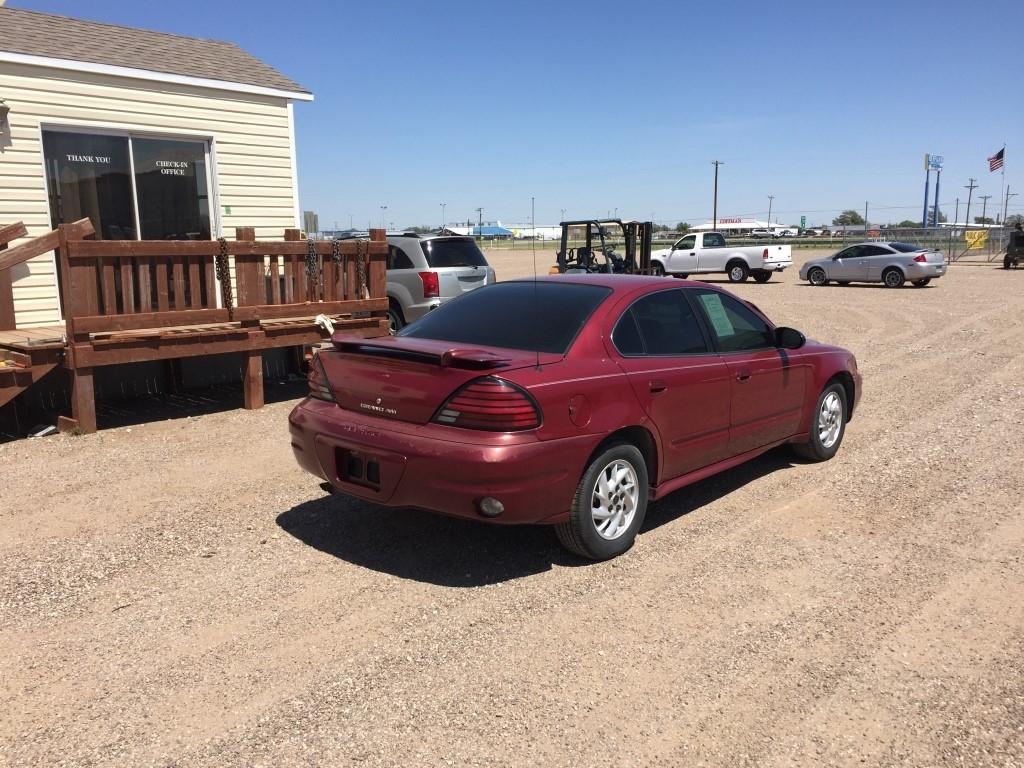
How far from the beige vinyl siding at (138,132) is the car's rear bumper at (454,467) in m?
6.56

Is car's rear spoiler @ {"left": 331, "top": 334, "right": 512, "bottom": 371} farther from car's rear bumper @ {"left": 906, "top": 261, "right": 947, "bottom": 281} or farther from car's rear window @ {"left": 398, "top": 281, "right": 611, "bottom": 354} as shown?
car's rear bumper @ {"left": 906, "top": 261, "right": 947, "bottom": 281}

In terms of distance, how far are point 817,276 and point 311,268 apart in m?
21.5

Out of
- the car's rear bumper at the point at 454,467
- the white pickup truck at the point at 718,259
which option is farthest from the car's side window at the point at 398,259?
the white pickup truck at the point at 718,259

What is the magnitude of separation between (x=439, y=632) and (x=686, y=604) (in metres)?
1.21

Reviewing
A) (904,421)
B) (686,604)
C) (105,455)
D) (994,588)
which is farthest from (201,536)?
(904,421)

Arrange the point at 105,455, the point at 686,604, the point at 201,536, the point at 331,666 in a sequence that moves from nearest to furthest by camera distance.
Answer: the point at 331,666, the point at 686,604, the point at 201,536, the point at 105,455

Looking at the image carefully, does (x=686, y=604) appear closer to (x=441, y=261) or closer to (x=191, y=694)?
(x=191, y=694)

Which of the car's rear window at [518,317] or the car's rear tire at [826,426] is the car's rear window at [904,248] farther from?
the car's rear window at [518,317]

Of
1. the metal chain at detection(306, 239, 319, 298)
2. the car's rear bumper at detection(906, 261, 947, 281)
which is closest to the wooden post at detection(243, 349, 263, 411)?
the metal chain at detection(306, 239, 319, 298)

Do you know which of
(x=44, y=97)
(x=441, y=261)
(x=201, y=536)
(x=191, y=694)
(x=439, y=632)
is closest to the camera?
(x=191, y=694)

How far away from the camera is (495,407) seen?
398cm

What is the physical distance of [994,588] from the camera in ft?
13.8

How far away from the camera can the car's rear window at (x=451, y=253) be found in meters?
11.5

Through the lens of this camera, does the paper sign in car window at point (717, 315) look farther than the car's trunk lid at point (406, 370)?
Yes
